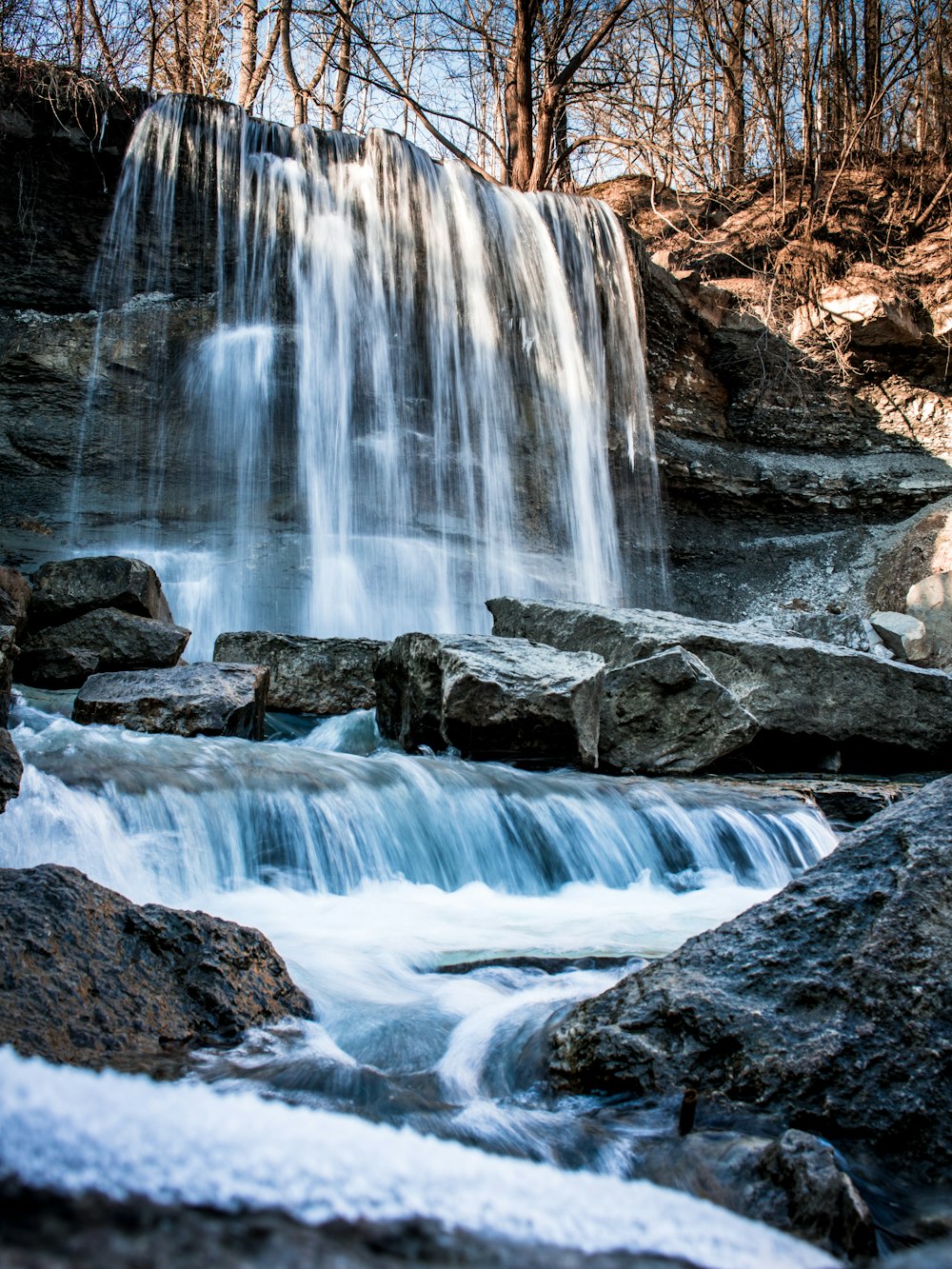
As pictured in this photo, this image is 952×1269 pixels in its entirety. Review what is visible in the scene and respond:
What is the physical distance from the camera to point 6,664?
185 inches

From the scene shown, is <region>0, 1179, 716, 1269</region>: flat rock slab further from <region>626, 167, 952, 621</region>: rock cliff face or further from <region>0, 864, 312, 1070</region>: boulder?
<region>626, 167, 952, 621</region>: rock cliff face

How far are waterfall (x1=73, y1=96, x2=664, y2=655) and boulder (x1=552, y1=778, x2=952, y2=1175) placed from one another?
285 inches

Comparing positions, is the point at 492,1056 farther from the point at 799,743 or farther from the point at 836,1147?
the point at 799,743

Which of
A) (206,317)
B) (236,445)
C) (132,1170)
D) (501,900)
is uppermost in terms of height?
(206,317)

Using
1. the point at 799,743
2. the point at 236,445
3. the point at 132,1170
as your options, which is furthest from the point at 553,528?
the point at 132,1170

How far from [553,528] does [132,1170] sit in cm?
1052

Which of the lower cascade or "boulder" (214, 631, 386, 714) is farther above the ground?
"boulder" (214, 631, 386, 714)

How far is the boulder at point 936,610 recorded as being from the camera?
909cm

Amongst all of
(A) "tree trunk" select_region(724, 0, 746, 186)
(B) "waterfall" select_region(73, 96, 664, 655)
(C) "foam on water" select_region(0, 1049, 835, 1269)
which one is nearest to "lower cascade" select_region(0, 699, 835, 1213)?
(C) "foam on water" select_region(0, 1049, 835, 1269)

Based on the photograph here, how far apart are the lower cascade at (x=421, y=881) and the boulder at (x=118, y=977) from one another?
0.35 feet

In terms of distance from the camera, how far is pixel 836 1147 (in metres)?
1.57

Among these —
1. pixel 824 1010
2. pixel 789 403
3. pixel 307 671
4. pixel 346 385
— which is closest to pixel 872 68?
pixel 789 403

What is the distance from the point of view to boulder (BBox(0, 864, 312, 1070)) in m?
1.70

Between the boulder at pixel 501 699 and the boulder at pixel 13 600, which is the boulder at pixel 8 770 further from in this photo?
the boulder at pixel 13 600
